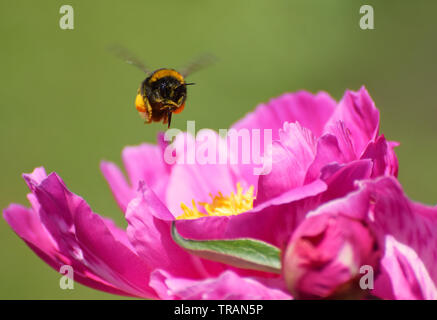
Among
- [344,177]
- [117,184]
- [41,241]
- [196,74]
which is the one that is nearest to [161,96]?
[117,184]

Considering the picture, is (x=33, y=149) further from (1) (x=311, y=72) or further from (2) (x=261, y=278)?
(2) (x=261, y=278)

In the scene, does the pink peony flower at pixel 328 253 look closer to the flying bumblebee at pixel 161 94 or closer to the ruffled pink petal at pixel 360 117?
the ruffled pink petal at pixel 360 117

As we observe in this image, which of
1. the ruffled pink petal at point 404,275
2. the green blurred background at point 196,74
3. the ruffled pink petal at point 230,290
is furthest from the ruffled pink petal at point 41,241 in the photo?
the green blurred background at point 196,74

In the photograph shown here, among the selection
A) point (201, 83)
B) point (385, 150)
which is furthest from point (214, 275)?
point (201, 83)

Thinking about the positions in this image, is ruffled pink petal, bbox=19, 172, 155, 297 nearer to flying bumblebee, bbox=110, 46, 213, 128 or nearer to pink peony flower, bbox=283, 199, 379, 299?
pink peony flower, bbox=283, 199, 379, 299

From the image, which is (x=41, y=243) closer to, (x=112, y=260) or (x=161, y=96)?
(x=112, y=260)

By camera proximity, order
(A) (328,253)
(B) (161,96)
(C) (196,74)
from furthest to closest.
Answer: (C) (196,74) < (B) (161,96) < (A) (328,253)

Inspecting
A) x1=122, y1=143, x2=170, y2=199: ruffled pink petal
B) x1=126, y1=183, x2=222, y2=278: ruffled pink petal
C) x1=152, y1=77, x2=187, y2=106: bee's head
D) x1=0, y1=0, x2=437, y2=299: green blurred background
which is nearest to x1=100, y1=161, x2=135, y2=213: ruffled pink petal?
x1=122, y1=143, x2=170, y2=199: ruffled pink petal
